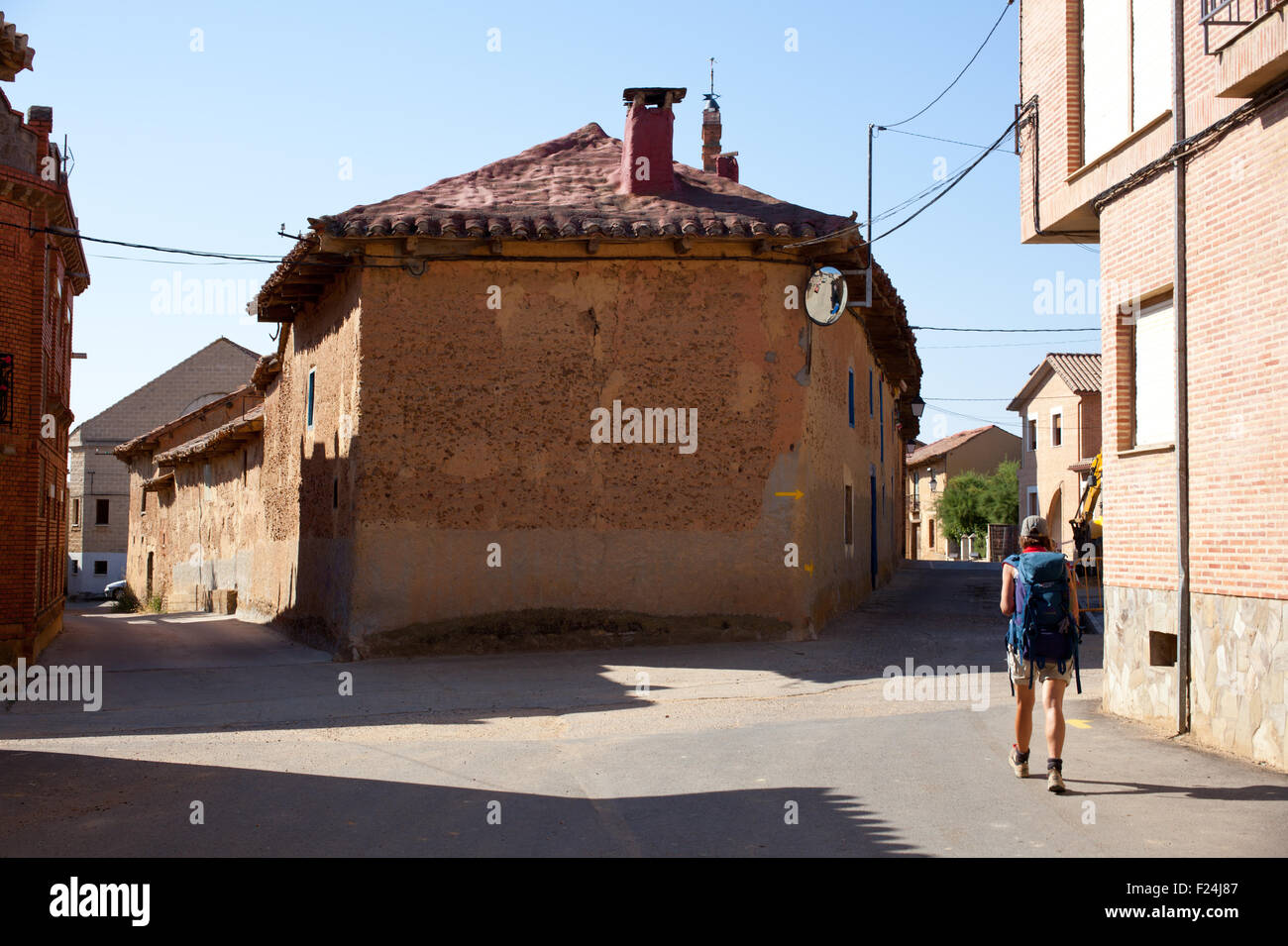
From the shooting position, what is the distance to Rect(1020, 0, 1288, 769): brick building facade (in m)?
7.85

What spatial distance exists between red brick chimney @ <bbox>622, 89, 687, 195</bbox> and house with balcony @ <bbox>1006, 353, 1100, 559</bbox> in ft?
106

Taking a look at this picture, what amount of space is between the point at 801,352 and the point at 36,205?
35.9 ft

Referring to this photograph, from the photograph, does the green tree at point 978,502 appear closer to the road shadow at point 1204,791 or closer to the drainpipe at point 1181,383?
the drainpipe at point 1181,383

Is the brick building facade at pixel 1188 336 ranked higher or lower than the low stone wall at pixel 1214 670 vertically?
higher

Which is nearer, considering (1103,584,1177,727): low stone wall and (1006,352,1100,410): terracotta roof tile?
(1103,584,1177,727): low stone wall

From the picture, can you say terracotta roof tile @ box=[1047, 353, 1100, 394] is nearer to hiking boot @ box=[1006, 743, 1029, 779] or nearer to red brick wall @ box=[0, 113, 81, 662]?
red brick wall @ box=[0, 113, 81, 662]

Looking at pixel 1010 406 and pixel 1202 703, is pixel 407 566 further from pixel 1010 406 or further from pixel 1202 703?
pixel 1010 406

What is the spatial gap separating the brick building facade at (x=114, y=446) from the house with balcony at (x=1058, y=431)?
1392 inches

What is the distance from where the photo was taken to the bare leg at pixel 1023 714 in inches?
287

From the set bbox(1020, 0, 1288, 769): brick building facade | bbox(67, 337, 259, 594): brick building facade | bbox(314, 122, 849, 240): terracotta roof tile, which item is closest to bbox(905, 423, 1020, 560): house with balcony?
bbox(67, 337, 259, 594): brick building facade

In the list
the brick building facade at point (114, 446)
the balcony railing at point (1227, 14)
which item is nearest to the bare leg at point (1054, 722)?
the balcony railing at point (1227, 14)

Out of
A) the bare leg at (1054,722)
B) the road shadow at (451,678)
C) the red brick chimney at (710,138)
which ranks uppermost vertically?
the red brick chimney at (710,138)

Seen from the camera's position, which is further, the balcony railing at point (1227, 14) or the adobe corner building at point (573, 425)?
the adobe corner building at point (573, 425)
